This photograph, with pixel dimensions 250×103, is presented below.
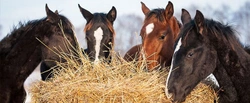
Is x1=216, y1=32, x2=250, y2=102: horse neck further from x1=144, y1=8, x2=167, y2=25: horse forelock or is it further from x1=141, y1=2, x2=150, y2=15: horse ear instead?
x1=141, y1=2, x2=150, y2=15: horse ear

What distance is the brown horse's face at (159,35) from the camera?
247 inches

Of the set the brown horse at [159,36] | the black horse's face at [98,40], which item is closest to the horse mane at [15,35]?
the black horse's face at [98,40]

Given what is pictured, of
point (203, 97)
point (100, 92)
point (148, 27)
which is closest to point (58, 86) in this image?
point (100, 92)

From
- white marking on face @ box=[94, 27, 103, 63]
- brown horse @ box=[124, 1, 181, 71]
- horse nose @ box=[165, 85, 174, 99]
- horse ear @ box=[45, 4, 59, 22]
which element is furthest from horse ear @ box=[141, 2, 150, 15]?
horse nose @ box=[165, 85, 174, 99]

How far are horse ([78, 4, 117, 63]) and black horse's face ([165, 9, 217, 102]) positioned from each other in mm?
1783

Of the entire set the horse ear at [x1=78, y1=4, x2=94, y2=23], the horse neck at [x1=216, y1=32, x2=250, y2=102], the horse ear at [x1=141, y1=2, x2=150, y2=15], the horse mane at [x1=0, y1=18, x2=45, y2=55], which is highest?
the horse ear at [x1=141, y1=2, x2=150, y2=15]

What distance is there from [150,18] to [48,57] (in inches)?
66.5

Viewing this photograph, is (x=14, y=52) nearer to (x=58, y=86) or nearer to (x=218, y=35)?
Result: (x=58, y=86)

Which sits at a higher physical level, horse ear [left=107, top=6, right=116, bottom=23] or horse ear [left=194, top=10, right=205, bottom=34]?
horse ear [left=107, top=6, right=116, bottom=23]

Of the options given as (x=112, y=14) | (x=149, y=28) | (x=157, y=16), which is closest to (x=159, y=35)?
(x=149, y=28)

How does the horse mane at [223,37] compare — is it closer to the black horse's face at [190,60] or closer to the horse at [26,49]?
the black horse's face at [190,60]

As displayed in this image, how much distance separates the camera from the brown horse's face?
6.28 m

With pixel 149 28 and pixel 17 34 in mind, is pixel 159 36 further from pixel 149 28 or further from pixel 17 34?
pixel 17 34

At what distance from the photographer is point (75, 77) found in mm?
4648
